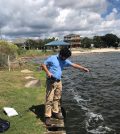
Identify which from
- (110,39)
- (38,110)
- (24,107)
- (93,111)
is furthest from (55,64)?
(110,39)

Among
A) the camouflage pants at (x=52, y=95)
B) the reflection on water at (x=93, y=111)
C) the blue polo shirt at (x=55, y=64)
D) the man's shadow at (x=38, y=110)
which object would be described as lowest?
the reflection on water at (x=93, y=111)

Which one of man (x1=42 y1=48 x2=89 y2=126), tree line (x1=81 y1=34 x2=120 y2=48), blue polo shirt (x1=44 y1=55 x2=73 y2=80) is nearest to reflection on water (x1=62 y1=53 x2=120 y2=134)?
man (x1=42 y1=48 x2=89 y2=126)

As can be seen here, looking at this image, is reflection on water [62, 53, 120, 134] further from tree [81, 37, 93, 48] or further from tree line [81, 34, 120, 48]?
tree line [81, 34, 120, 48]

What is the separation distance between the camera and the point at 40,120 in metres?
12.1

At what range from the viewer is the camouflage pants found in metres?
11.3

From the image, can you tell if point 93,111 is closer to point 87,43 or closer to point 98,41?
point 87,43

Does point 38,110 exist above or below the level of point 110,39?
above

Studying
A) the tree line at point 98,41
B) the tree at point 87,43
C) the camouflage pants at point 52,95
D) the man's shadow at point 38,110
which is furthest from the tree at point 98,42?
the camouflage pants at point 52,95

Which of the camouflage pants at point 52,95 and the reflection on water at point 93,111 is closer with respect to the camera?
the camouflage pants at point 52,95

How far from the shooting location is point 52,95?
37.2ft

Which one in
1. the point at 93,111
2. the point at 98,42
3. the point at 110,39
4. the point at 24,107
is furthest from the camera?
the point at 110,39

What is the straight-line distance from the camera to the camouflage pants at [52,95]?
11.3 metres

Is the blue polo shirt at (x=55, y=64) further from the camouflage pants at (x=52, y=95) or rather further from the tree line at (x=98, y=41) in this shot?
the tree line at (x=98, y=41)

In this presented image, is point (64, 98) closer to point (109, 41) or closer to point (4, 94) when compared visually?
point (4, 94)
